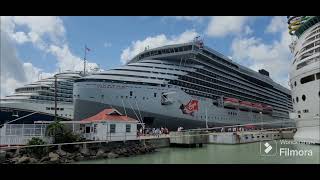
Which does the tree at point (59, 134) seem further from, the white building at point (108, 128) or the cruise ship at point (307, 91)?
the cruise ship at point (307, 91)

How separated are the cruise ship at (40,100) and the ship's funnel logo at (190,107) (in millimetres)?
15126

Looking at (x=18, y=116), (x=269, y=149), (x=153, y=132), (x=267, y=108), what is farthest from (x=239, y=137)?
(x=18, y=116)

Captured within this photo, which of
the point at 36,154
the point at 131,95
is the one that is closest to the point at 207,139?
the point at 131,95

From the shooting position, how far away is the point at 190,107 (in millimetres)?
30344

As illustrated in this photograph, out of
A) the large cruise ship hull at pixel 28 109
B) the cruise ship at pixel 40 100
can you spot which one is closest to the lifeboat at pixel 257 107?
the cruise ship at pixel 40 100

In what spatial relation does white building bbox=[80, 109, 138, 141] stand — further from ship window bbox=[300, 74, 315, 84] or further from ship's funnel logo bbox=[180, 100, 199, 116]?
ship's funnel logo bbox=[180, 100, 199, 116]

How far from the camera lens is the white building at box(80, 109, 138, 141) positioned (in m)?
17.4

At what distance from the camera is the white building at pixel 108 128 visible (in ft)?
57.0

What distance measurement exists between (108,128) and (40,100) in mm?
25805

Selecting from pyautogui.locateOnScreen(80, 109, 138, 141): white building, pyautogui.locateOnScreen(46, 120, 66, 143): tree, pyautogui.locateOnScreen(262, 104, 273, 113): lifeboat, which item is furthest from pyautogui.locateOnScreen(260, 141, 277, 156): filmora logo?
pyautogui.locateOnScreen(262, 104, 273, 113): lifeboat
